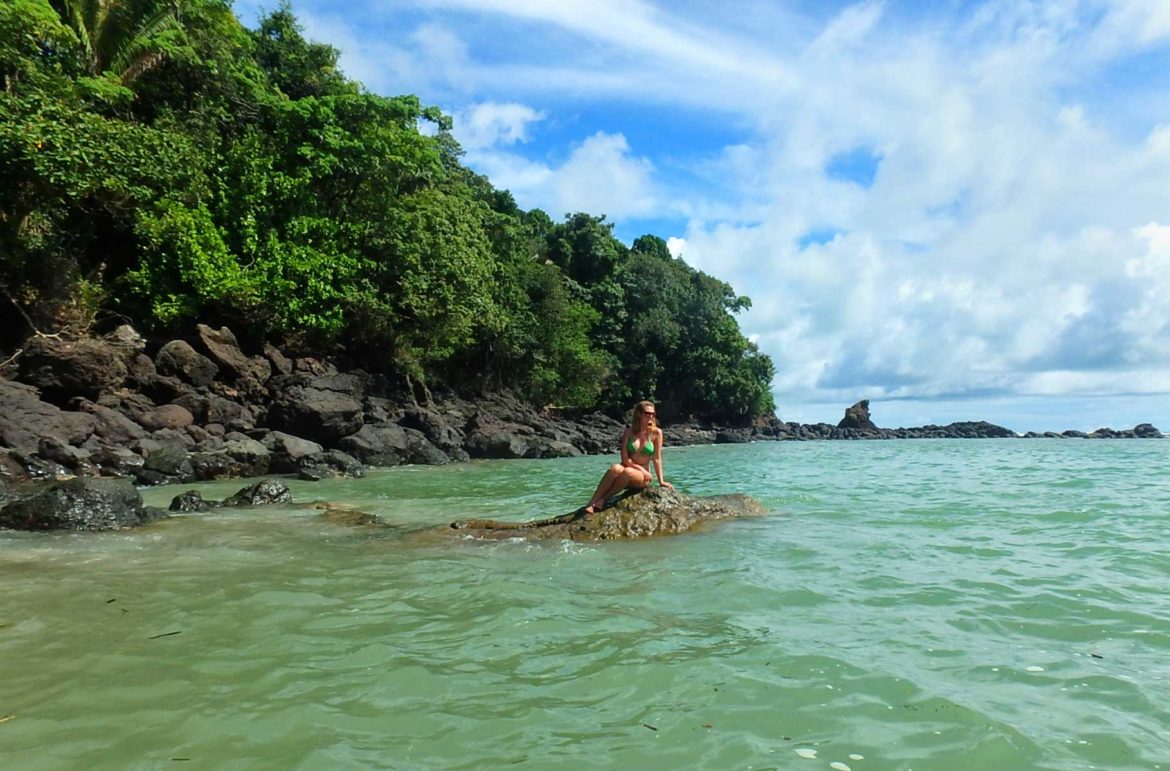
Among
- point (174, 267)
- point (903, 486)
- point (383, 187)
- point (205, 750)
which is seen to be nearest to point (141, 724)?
point (205, 750)

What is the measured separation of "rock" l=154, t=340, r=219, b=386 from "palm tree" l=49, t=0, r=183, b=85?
29.7 feet

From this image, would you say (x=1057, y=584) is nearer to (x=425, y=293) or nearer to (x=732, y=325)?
(x=425, y=293)

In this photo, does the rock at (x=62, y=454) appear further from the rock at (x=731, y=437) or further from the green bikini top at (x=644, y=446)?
the rock at (x=731, y=437)

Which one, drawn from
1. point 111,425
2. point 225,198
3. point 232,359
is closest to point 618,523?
point 111,425

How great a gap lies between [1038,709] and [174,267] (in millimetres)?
23308

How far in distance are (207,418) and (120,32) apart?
42.3 ft

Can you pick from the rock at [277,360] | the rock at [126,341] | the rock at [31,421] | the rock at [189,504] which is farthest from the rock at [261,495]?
the rock at [277,360]

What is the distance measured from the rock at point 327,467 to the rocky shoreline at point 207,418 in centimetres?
4

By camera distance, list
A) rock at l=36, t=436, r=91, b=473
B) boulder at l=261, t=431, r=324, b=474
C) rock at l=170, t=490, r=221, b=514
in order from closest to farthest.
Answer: rock at l=170, t=490, r=221, b=514 → rock at l=36, t=436, r=91, b=473 → boulder at l=261, t=431, r=324, b=474

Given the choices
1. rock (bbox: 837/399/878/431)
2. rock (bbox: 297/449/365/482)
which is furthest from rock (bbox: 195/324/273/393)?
rock (bbox: 837/399/878/431)

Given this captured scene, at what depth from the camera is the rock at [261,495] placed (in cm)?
1209

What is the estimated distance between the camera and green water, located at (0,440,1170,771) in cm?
317

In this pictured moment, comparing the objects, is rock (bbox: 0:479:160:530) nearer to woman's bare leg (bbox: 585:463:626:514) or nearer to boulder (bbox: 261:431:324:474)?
woman's bare leg (bbox: 585:463:626:514)

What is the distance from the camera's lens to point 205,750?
120 inches
